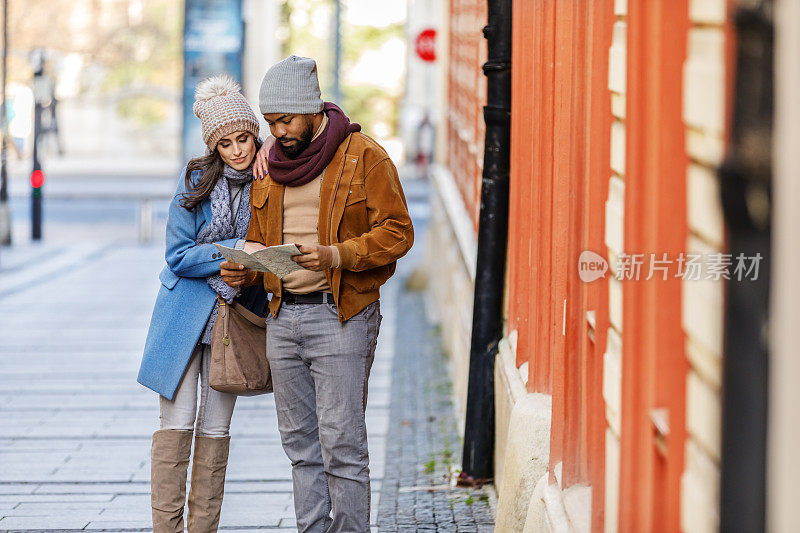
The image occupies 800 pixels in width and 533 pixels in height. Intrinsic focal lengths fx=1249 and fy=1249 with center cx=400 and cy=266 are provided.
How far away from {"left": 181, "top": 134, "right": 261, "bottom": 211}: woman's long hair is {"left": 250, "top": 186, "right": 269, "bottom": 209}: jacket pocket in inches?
6.0

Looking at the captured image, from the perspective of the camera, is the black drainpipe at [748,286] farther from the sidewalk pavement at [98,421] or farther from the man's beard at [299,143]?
the sidewalk pavement at [98,421]

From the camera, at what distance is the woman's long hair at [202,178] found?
439 centimetres

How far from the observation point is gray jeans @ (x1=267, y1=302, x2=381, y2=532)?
4.33 metres

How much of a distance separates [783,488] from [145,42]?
4171 centimetres

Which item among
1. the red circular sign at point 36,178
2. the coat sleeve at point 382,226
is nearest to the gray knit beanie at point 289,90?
the coat sleeve at point 382,226

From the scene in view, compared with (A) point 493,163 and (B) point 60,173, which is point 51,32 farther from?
(A) point 493,163

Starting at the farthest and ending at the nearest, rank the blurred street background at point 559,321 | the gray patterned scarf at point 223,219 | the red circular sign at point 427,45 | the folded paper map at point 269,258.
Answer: the red circular sign at point 427,45 → the gray patterned scarf at point 223,219 → the folded paper map at point 269,258 → the blurred street background at point 559,321

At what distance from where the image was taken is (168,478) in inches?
176

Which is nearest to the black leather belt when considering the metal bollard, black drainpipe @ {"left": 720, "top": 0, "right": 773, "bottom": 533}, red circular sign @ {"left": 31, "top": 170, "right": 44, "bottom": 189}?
black drainpipe @ {"left": 720, "top": 0, "right": 773, "bottom": 533}

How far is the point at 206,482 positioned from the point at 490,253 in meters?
2.13

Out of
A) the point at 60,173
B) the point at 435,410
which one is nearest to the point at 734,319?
the point at 435,410

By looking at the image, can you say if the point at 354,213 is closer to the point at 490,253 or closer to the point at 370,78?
the point at 490,253

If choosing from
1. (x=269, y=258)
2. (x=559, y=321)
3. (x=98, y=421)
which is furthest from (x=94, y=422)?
(x=559, y=321)

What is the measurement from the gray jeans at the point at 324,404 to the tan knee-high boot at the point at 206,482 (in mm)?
249
